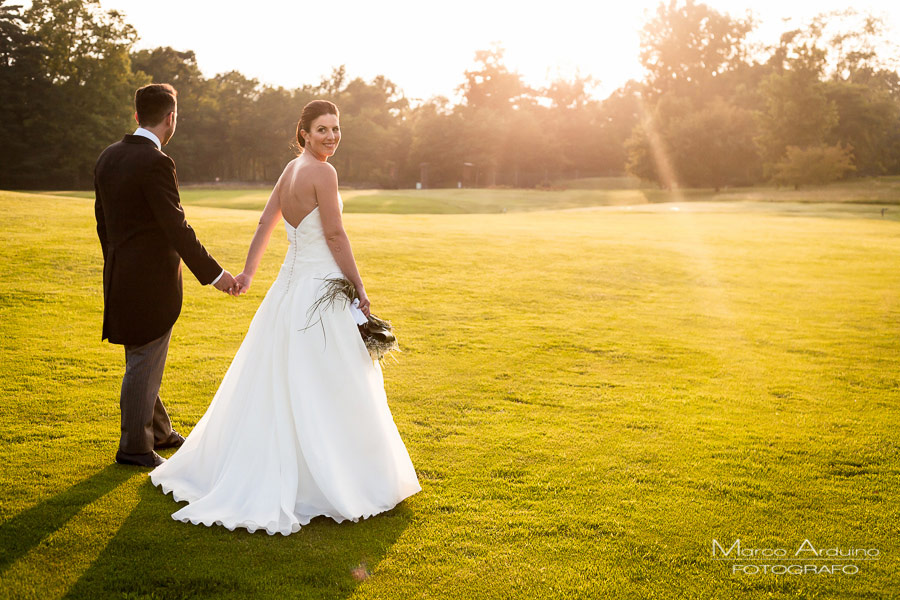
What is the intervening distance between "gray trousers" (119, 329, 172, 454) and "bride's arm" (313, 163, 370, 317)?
152cm

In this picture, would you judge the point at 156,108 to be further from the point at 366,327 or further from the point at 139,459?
the point at 139,459

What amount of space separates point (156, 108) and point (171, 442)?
110 inches

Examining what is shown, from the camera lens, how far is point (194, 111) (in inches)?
2864

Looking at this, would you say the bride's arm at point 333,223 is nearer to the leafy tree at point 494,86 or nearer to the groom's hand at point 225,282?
the groom's hand at point 225,282

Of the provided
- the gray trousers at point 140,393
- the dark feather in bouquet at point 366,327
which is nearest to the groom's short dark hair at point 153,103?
the gray trousers at point 140,393

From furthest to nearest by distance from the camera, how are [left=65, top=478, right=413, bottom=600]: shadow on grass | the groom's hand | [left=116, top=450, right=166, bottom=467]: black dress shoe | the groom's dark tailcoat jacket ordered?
[left=116, top=450, right=166, bottom=467]: black dress shoe, the groom's hand, the groom's dark tailcoat jacket, [left=65, top=478, right=413, bottom=600]: shadow on grass

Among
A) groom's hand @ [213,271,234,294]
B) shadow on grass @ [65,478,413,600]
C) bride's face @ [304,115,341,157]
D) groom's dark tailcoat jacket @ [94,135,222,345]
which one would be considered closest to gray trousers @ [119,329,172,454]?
groom's dark tailcoat jacket @ [94,135,222,345]

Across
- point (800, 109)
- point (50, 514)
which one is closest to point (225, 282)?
point (50, 514)

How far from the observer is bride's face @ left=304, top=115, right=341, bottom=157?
185 inches

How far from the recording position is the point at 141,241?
491cm

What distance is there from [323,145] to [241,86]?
8394 cm

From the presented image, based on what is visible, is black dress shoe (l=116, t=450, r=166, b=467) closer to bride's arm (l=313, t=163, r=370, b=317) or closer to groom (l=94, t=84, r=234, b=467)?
groom (l=94, t=84, r=234, b=467)

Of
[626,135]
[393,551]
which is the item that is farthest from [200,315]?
[626,135]

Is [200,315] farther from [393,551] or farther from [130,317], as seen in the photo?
[393,551]
